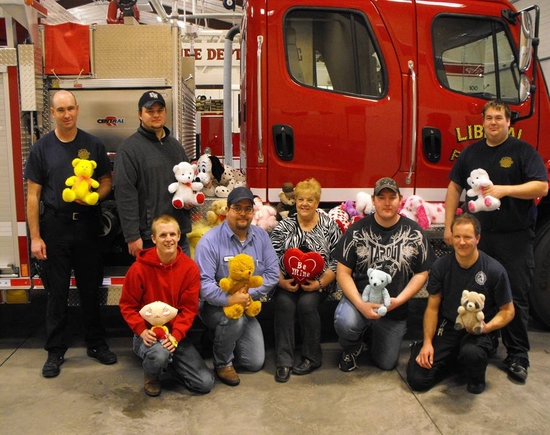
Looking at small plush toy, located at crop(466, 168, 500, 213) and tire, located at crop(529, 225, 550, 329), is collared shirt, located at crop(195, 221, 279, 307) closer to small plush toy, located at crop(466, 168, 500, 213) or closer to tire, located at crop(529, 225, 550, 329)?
small plush toy, located at crop(466, 168, 500, 213)

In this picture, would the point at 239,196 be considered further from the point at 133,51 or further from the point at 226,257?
the point at 133,51

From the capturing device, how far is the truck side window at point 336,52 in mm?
4047

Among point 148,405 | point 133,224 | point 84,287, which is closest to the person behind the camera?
point 148,405

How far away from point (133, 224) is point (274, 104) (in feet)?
4.25

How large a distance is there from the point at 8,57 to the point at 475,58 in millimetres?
3284

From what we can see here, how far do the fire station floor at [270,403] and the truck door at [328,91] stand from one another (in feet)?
4.80

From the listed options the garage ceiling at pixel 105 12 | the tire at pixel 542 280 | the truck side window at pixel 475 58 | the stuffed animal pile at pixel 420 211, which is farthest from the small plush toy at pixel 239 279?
the garage ceiling at pixel 105 12

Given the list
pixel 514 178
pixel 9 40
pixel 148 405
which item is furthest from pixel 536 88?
pixel 9 40

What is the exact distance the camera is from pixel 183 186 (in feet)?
12.5

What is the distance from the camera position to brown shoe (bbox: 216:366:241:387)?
3600 millimetres

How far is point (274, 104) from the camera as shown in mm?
4016

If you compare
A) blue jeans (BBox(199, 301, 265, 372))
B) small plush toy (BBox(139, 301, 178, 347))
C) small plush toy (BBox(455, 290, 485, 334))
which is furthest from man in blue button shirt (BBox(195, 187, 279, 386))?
small plush toy (BBox(455, 290, 485, 334))

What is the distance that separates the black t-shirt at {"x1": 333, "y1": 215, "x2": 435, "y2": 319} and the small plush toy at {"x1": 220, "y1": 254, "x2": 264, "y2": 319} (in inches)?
24.5

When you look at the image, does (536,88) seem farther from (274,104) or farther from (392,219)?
(274,104)
